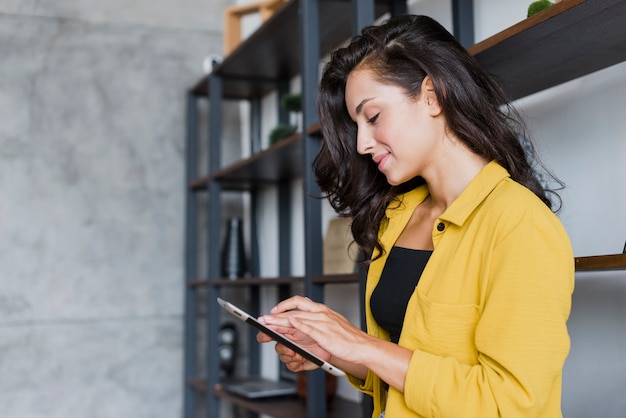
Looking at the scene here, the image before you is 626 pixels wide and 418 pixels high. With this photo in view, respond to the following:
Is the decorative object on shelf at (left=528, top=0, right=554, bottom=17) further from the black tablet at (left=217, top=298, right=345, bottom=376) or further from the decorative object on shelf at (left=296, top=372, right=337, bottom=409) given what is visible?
the decorative object on shelf at (left=296, top=372, right=337, bottom=409)

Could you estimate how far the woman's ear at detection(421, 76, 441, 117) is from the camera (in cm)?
138

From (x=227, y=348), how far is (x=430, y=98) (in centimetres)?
238

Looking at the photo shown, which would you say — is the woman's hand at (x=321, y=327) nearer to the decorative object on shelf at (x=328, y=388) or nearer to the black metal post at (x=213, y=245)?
the decorative object on shelf at (x=328, y=388)

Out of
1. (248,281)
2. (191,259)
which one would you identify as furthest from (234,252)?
(248,281)

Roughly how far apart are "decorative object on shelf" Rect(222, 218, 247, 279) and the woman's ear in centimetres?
212

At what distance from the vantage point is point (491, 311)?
1.15 metres

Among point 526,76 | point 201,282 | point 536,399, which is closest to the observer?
point 536,399

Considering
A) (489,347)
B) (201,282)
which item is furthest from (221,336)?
(489,347)

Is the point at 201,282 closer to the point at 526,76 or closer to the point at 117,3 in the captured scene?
the point at 117,3

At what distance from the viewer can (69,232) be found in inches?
136

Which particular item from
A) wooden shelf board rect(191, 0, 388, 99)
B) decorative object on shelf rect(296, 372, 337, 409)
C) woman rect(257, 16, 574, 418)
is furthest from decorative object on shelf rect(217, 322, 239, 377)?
woman rect(257, 16, 574, 418)

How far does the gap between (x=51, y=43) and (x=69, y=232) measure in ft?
2.98

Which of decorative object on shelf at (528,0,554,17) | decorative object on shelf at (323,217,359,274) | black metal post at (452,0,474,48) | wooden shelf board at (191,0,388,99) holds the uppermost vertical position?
wooden shelf board at (191,0,388,99)

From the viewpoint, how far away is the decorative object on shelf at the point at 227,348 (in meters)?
3.50
